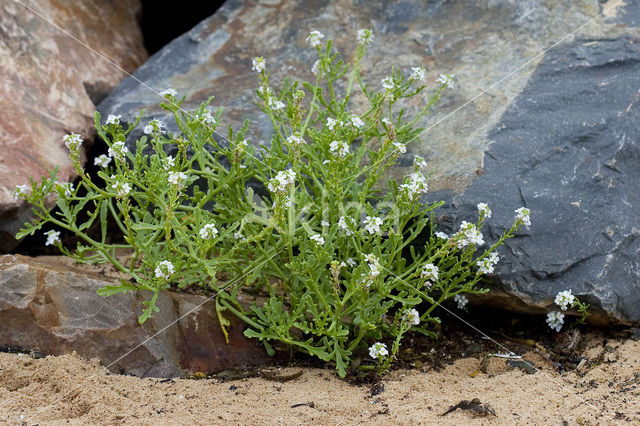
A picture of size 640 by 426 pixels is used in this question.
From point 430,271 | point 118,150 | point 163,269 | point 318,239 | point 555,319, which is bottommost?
point 555,319

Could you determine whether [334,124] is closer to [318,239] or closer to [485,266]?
[318,239]

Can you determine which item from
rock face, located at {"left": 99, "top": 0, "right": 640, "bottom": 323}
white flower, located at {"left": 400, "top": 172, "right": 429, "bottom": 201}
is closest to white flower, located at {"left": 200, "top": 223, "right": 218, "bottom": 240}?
white flower, located at {"left": 400, "top": 172, "right": 429, "bottom": 201}

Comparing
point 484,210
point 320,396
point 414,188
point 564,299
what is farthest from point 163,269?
point 564,299

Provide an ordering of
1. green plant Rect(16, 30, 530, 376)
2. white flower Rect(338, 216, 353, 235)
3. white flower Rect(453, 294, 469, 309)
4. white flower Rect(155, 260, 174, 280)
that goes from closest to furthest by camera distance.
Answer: white flower Rect(155, 260, 174, 280)
green plant Rect(16, 30, 530, 376)
white flower Rect(338, 216, 353, 235)
white flower Rect(453, 294, 469, 309)

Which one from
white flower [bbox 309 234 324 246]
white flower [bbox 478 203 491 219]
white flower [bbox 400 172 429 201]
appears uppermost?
white flower [bbox 309 234 324 246]

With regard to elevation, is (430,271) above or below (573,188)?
above

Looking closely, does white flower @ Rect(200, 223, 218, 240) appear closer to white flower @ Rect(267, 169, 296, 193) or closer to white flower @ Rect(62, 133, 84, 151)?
white flower @ Rect(267, 169, 296, 193)

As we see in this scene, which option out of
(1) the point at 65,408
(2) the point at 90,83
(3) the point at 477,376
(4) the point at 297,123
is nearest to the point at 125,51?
(2) the point at 90,83

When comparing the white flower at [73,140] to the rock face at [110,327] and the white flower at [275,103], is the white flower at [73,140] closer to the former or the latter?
the rock face at [110,327]
